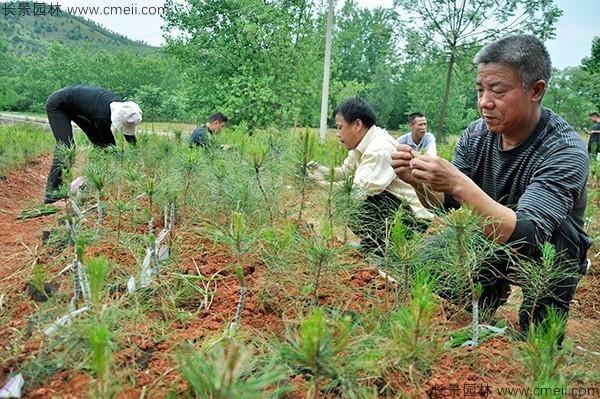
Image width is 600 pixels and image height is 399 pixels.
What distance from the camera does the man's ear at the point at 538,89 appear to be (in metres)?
1.62

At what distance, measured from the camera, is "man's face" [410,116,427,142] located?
5.64 m

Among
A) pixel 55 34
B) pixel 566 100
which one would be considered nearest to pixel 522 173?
pixel 566 100

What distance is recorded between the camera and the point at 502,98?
1.61 meters

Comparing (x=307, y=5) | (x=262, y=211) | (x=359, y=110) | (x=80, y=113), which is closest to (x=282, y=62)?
(x=307, y=5)

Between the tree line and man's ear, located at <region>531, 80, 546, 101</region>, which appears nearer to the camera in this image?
man's ear, located at <region>531, 80, 546, 101</region>

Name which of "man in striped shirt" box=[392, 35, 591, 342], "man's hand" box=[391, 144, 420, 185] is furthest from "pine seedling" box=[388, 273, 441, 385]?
"man's hand" box=[391, 144, 420, 185]

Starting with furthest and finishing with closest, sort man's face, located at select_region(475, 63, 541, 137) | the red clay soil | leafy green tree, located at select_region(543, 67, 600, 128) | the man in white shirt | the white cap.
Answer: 1. leafy green tree, located at select_region(543, 67, 600, 128)
2. the white cap
3. the man in white shirt
4. man's face, located at select_region(475, 63, 541, 137)
5. the red clay soil

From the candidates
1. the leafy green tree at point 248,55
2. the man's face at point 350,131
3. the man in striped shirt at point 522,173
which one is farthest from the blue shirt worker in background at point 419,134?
the leafy green tree at point 248,55

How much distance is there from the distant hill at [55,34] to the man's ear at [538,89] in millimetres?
49319

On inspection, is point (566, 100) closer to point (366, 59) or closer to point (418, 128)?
point (366, 59)

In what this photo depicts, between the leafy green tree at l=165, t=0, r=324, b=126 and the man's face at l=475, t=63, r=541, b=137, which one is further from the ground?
the leafy green tree at l=165, t=0, r=324, b=126

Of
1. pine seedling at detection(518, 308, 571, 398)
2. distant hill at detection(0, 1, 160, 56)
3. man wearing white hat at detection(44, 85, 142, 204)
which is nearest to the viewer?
pine seedling at detection(518, 308, 571, 398)

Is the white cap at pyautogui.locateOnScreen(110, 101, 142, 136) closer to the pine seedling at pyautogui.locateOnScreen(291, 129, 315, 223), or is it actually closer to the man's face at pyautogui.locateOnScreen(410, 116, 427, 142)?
the pine seedling at pyautogui.locateOnScreen(291, 129, 315, 223)

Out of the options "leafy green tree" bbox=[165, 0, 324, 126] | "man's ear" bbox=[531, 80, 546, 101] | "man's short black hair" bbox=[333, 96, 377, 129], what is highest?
"leafy green tree" bbox=[165, 0, 324, 126]
